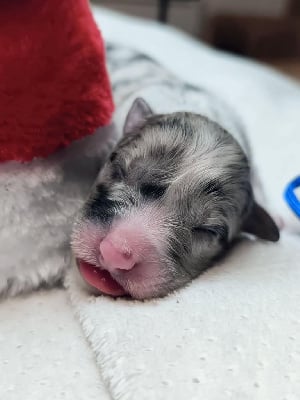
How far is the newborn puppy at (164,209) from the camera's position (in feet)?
3.94

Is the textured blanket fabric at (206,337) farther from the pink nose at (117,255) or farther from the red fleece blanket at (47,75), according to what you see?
the red fleece blanket at (47,75)

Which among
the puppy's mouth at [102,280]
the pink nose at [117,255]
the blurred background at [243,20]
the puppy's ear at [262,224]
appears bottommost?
the blurred background at [243,20]

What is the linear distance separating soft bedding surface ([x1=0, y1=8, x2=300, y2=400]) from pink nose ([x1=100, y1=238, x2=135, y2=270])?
94mm

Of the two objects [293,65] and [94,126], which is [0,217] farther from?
[293,65]

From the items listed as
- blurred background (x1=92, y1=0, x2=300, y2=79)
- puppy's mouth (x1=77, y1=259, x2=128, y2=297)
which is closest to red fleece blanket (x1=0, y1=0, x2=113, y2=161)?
puppy's mouth (x1=77, y1=259, x2=128, y2=297)

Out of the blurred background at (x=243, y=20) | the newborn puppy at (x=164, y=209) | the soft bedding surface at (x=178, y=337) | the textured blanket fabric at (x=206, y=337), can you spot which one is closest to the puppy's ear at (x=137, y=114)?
the newborn puppy at (x=164, y=209)

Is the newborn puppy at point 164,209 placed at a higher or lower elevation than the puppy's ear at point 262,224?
higher

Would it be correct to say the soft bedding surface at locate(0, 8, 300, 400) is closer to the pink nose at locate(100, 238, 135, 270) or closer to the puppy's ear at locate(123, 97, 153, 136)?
the pink nose at locate(100, 238, 135, 270)

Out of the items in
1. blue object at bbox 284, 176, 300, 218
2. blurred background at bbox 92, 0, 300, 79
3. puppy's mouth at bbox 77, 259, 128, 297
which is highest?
blue object at bbox 284, 176, 300, 218

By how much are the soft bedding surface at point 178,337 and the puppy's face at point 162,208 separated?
0.17 ft

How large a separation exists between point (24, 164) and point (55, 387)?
51cm

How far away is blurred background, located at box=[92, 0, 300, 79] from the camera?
5086 mm

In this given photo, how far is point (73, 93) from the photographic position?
4.49 feet

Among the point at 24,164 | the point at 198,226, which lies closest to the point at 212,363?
the point at 198,226
